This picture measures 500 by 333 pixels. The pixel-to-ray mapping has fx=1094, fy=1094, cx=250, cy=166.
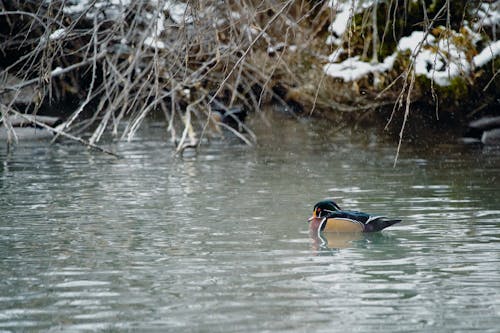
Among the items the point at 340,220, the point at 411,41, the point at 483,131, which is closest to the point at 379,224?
the point at 340,220

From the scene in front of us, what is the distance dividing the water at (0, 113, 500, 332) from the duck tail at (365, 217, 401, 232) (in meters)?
0.09

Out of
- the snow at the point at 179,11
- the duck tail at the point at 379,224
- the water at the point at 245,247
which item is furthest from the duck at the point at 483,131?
the duck tail at the point at 379,224

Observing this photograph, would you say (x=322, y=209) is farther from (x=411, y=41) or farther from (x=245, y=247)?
(x=411, y=41)

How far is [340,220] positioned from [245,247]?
0.98 metres

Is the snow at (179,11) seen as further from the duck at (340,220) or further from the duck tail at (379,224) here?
the duck tail at (379,224)

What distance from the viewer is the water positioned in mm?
6375

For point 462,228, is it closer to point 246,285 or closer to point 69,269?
point 246,285

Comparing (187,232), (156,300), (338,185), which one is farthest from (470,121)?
(156,300)

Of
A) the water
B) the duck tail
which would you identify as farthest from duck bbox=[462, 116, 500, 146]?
the duck tail

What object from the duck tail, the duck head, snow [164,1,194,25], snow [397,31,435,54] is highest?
snow [164,1,194,25]

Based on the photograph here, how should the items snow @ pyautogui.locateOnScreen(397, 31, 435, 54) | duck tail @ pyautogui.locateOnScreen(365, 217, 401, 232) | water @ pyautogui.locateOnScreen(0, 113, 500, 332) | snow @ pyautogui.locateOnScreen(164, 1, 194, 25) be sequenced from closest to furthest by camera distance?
1. water @ pyautogui.locateOnScreen(0, 113, 500, 332)
2. snow @ pyautogui.locateOnScreen(164, 1, 194, 25)
3. duck tail @ pyautogui.locateOnScreen(365, 217, 401, 232)
4. snow @ pyautogui.locateOnScreen(397, 31, 435, 54)

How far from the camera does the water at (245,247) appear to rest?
6.38 meters

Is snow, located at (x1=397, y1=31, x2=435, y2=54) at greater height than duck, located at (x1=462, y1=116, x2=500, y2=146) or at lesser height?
greater

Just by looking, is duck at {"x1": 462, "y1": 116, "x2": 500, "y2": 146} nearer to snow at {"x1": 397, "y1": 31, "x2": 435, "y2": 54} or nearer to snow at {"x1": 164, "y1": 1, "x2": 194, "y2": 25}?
snow at {"x1": 397, "y1": 31, "x2": 435, "y2": 54}
